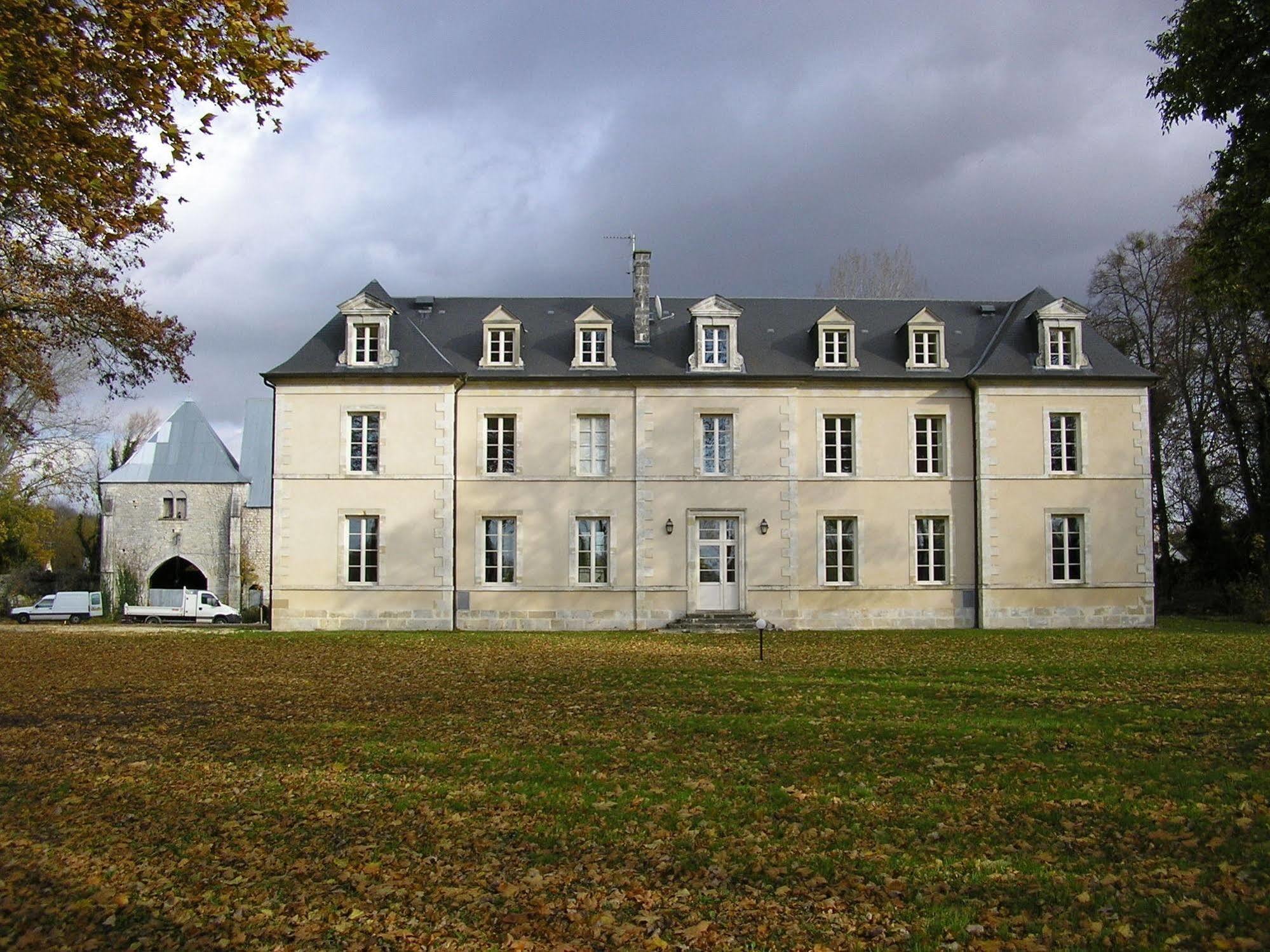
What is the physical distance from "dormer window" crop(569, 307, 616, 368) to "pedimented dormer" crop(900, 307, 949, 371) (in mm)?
7867

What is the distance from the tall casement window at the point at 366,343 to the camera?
1085 inches

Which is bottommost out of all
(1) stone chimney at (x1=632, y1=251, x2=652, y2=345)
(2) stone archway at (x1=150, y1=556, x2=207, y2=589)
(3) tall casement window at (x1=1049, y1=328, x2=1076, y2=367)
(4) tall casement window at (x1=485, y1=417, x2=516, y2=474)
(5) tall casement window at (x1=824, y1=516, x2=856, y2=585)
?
(2) stone archway at (x1=150, y1=556, x2=207, y2=589)

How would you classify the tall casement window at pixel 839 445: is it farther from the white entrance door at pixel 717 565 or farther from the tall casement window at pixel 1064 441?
the tall casement window at pixel 1064 441

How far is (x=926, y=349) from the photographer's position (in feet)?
91.8

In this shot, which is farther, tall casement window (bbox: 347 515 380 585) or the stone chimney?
the stone chimney

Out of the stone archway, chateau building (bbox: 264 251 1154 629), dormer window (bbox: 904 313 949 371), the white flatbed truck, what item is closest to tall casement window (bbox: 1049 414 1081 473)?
chateau building (bbox: 264 251 1154 629)

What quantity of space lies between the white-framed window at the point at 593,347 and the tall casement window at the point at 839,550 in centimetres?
731

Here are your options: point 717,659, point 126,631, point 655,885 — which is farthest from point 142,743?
point 126,631

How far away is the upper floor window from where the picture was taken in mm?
43531

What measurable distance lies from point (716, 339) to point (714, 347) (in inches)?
8.8

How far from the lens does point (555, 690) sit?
14.2m

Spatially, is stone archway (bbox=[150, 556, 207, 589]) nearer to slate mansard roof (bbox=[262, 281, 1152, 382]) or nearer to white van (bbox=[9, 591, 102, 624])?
white van (bbox=[9, 591, 102, 624])

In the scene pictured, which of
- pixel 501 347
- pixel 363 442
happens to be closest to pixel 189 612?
pixel 363 442

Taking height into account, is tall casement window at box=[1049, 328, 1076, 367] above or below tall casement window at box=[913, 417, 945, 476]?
above
